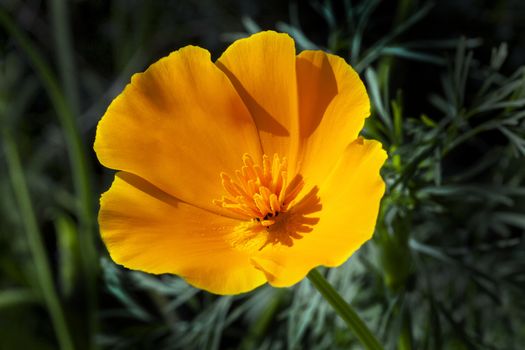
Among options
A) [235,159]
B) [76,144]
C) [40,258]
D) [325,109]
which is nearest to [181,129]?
[235,159]

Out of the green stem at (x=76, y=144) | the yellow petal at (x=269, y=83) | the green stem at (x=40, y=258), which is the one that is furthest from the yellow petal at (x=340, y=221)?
the green stem at (x=40, y=258)

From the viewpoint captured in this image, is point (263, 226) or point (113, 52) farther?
point (113, 52)

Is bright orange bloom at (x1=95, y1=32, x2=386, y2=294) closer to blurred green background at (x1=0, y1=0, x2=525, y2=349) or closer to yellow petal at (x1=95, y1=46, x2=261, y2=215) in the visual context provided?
yellow petal at (x1=95, y1=46, x2=261, y2=215)

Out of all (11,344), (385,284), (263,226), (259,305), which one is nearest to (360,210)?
(263,226)

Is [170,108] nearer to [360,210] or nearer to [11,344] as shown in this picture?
[360,210]

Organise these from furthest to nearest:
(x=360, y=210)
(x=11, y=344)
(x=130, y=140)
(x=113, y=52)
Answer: (x=113, y=52)
(x=11, y=344)
(x=130, y=140)
(x=360, y=210)

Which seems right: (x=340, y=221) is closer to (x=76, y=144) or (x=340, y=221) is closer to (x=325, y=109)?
(x=325, y=109)
